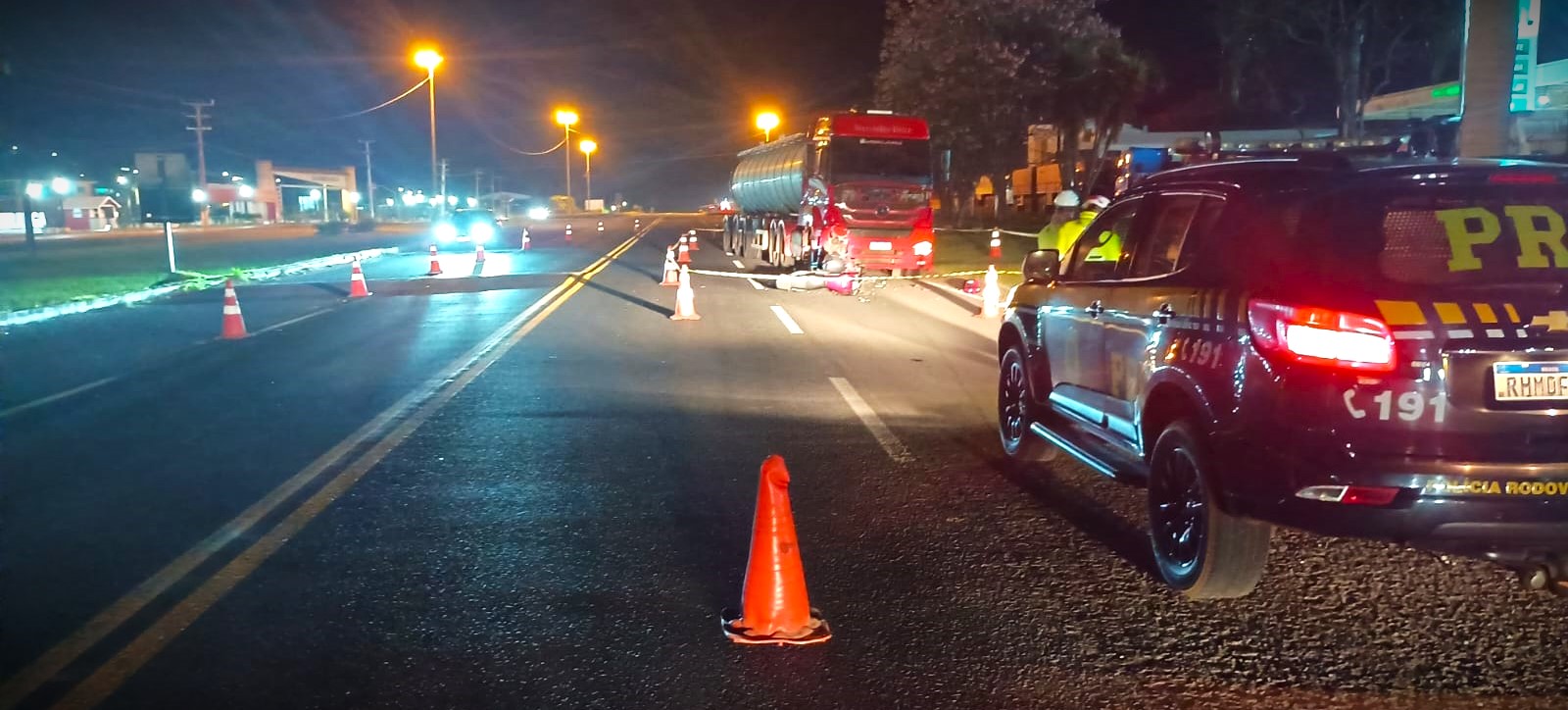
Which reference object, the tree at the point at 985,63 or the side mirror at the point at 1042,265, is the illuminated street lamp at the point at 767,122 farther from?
the side mirror at the point at 1042,265

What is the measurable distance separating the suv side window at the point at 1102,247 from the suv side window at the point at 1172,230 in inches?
9.4

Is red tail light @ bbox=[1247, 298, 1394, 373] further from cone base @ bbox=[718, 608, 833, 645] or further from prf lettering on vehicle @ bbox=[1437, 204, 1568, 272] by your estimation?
cone base @ bbox=[718, 608, 833, 645]

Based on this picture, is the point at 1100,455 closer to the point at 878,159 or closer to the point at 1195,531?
the point at 1195,531

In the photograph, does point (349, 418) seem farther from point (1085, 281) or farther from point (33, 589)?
point (1085, 281)

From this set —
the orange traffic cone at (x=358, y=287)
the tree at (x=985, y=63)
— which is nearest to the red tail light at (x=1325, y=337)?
the orange traffic cone at (x=358, y=287)

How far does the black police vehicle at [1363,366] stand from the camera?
4.36 meters

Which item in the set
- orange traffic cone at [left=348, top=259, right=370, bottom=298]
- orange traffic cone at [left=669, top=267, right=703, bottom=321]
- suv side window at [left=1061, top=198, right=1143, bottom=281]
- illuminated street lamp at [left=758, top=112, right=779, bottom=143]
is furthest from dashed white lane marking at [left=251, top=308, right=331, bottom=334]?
illuminated street lamp at [left=758, top=112, right=779, bottom=143]

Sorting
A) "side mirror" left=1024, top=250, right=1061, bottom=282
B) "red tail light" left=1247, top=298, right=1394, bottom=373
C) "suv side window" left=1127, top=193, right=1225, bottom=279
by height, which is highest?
"suv side window" left=1127, top=193, right=1225, bottom=279

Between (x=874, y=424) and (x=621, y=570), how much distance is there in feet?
12.9

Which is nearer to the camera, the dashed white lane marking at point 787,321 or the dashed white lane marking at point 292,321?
the dashed white lane marking at point 787,321

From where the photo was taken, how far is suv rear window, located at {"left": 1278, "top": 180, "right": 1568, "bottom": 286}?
457 cm

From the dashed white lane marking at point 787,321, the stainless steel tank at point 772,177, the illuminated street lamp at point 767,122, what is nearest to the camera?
the dashed white lane marking at point 787,321

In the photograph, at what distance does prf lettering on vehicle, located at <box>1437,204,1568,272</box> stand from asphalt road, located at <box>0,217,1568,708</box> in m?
1.51

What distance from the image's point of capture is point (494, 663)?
15.4ft
